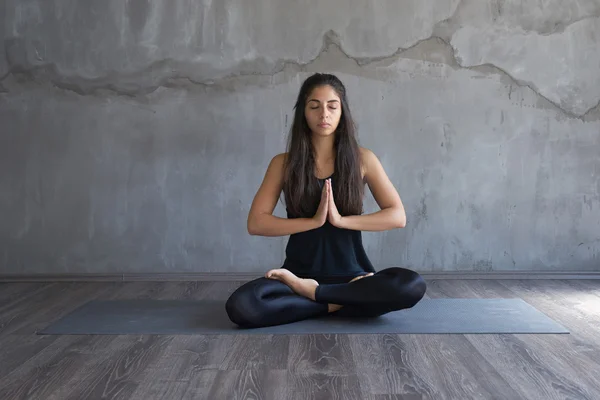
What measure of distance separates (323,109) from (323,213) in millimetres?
444

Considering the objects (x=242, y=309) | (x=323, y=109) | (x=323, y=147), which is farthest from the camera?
(x=323, y=147)

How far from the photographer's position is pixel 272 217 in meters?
3.44

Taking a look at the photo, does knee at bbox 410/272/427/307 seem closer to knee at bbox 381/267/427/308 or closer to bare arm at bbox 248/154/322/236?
knee at bbox 381/267/427/308

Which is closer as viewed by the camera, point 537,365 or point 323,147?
point 537,365

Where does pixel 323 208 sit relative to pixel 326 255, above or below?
above

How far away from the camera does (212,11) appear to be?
15.1 ft

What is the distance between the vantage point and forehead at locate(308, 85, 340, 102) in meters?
3.40

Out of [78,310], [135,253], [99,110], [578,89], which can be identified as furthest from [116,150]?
[578,89]

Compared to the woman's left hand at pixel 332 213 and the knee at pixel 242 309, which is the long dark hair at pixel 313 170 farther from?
the knee at pixel 242 309

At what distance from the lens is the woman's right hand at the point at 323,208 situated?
330 cm

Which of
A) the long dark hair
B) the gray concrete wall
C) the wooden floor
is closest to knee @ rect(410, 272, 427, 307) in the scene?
the wooden floor

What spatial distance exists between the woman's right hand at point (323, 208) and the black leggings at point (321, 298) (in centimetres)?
27

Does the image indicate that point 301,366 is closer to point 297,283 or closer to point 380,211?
point 297,283

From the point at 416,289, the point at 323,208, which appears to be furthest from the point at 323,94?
the point at 416,289
